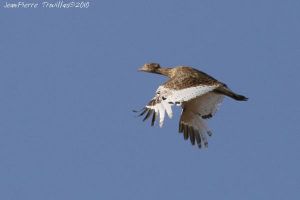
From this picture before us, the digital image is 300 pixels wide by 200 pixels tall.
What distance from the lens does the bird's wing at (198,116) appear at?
27.6m

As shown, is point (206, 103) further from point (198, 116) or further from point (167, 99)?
point (167, 99)

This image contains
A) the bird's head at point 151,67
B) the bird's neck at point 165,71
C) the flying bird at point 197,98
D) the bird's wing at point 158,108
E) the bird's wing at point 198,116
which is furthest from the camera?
the bird's head at point 151,67

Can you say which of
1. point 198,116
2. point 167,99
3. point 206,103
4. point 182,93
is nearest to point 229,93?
point 206,103

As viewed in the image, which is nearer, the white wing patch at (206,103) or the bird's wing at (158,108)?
the bird's wing at (158,108)

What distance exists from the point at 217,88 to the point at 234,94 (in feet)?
1.63

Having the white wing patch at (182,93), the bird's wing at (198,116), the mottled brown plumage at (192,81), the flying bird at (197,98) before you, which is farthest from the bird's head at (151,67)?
the white wing patch at (182,93)

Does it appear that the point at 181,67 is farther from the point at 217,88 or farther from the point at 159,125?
the point at 159,125

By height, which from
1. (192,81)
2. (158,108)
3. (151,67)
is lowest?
(158,108)

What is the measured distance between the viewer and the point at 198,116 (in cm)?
2775

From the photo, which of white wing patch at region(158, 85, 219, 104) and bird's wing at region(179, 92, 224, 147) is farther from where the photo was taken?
bird's wing at region(179, 92, 224, 147)

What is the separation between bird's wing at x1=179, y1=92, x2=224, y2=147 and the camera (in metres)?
27.6

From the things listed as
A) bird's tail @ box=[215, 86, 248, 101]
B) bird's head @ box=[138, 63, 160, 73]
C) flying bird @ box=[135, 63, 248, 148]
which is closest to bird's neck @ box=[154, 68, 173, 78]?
bird's head @ box=[138, 63, 160, 73]

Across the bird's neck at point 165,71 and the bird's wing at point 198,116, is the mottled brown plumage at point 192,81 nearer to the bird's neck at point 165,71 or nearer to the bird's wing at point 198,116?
the bird's wing at point 198,116

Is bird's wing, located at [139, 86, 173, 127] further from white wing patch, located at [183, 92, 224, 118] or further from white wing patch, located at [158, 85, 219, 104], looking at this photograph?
white wing patch, located at [183, 92, 224, 118]
